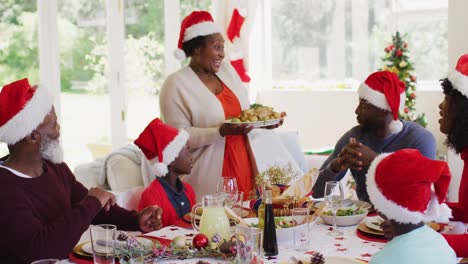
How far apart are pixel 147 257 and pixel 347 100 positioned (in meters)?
5.11

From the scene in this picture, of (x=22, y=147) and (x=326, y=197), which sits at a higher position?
(x=22, y=147)

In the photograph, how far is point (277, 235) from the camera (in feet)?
7.41

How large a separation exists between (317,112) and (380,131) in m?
3.99

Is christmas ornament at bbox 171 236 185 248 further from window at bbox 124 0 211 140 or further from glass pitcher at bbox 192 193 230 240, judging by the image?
window at bbox 124 0 211 140

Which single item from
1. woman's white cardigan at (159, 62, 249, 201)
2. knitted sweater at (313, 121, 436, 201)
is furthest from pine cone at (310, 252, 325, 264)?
woman's white cardigan at (159, 62, 249, 201)

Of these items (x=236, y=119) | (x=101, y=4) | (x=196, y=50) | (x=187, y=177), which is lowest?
(x=187, y=177)

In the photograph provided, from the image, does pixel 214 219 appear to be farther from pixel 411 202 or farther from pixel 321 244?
pixel 411 202

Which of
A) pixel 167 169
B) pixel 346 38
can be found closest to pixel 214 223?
pixel 167 169

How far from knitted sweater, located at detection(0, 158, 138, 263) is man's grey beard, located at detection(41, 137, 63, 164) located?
53 mm

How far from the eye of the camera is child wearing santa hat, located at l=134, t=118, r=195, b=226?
2.96 meters

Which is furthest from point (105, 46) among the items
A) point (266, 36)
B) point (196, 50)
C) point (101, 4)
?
point (196, 50)

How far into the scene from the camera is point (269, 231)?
2191mm

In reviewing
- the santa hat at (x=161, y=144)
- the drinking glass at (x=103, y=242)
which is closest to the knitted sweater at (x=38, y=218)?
the drinking glass at (x=103, y=242)

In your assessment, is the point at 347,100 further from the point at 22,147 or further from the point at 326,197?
the point at 22,147
